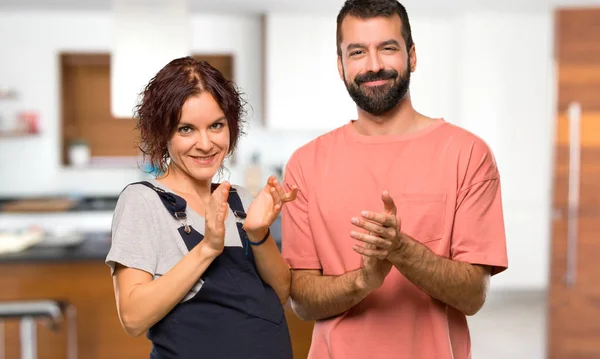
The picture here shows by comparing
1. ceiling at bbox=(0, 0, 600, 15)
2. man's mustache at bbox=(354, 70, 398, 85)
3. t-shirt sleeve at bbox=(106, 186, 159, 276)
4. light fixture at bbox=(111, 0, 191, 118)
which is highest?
ceiling at bbox=(0, 0, 600, 15)

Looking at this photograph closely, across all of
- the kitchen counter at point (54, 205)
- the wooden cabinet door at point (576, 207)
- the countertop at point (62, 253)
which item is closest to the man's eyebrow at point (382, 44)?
the countertop at point (62, 253)

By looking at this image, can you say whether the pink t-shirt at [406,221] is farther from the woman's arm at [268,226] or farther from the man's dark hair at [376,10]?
the man's dark hair at [376,10]

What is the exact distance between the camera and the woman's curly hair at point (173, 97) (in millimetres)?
1376

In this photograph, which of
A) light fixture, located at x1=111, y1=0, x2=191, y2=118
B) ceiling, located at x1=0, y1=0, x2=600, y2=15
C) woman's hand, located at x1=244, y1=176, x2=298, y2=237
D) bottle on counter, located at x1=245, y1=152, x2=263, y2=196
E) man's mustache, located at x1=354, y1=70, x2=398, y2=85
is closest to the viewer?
woman's hand, located at x1=244, y1=176, x2=298, y2=237

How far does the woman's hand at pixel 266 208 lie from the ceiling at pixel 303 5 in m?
4.62

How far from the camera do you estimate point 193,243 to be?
1.37m

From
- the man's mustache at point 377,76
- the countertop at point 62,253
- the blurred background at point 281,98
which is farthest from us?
the blurred background at point 281,98

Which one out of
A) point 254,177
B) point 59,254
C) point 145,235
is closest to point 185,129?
point 145,235

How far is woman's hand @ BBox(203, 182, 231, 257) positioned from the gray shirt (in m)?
0.10

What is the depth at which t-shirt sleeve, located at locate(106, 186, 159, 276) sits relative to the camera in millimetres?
1312

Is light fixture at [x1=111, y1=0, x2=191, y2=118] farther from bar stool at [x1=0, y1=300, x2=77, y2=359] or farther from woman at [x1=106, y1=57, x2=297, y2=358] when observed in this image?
woman at [x1=106, y1=57, x2=297, y2=358]

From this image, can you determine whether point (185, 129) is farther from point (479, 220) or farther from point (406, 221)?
point (479, 220)

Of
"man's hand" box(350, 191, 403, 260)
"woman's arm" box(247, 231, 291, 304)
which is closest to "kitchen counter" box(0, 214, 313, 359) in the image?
"woman's arm" box(247, 231, 291, 304)

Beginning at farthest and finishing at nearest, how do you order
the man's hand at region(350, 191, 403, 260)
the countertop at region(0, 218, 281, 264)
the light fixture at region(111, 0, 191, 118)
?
the countertop at region(0, 218, 281, 264) < the light fixture at region(111, 0, 191, 118) < the man's hand at region(350, 191, 403, 260)
